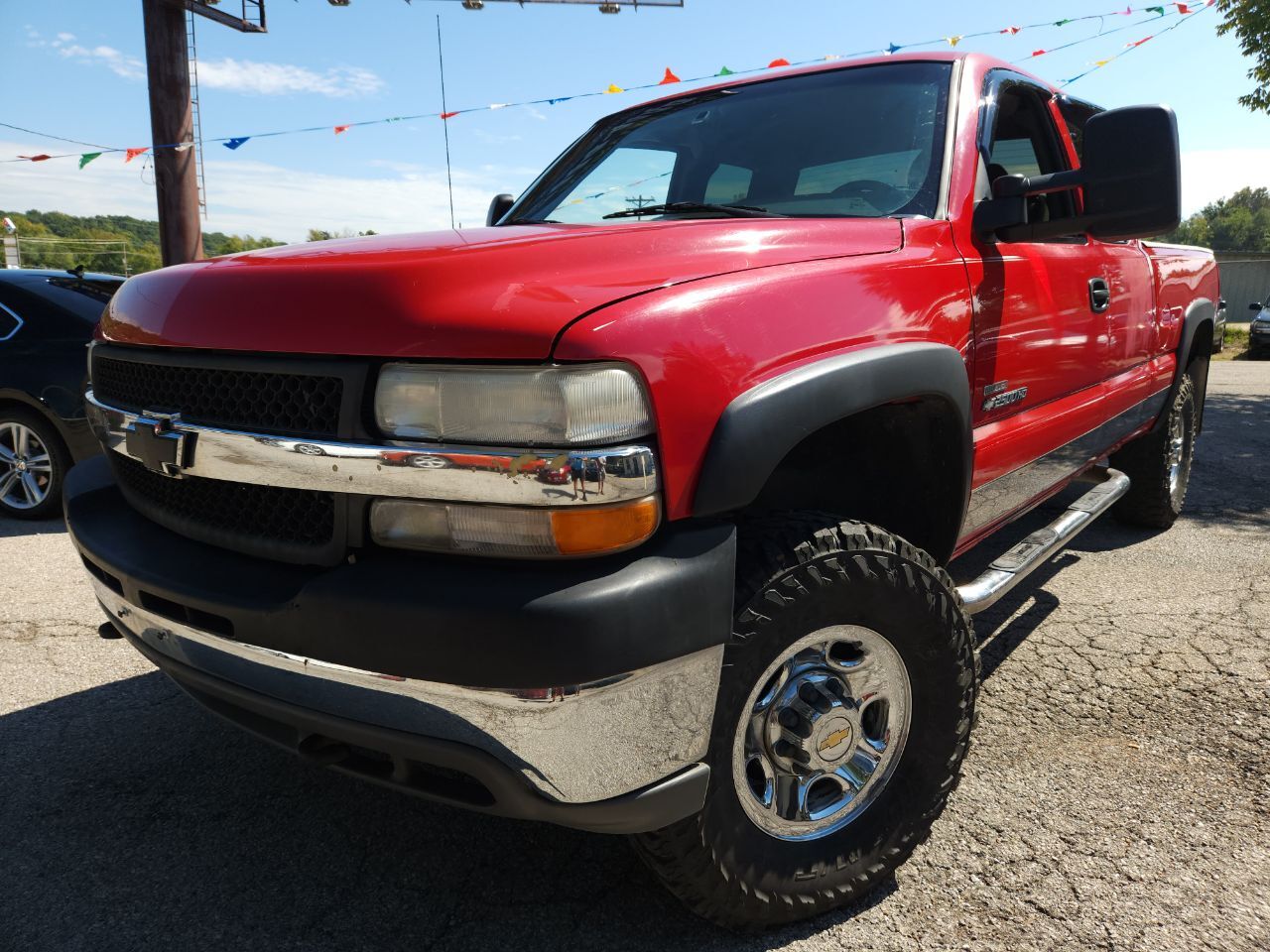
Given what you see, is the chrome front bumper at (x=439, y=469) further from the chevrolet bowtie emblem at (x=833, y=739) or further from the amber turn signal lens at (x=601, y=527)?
the chevrolet bowtie emblem at (x=833, y=739)

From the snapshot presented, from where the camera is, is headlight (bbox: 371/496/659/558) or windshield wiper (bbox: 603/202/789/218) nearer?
headlight (bbox: 371/496/659/558)

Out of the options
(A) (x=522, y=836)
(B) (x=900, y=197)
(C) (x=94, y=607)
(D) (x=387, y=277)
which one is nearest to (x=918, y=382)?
(B) (x=900, y=197)

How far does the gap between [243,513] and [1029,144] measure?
2796 millimetres

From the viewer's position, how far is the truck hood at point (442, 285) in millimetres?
1371

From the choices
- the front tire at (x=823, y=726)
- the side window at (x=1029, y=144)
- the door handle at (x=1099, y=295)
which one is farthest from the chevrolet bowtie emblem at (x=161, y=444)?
the door handle at (x=1099, y=295)

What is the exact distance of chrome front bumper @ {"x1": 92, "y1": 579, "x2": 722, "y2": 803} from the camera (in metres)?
1.33

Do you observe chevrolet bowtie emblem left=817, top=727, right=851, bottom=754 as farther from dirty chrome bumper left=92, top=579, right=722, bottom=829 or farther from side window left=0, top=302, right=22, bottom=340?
side window left=0, top=302, right=22, bottom=340

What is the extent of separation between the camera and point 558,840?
209 cm

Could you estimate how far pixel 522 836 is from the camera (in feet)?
6.91

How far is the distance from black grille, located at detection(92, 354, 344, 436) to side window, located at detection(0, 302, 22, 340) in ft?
13.0

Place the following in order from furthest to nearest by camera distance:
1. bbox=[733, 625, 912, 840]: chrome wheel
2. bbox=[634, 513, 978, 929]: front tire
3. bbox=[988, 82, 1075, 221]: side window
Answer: bbox=[988, 82, 1075, 221]: side window
bbox=[733, 625, 912, 840]: chrome wheel
bbox=[634, 513, 978, 929]: front tire

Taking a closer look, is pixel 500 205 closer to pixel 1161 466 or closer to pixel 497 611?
pixel 497 611

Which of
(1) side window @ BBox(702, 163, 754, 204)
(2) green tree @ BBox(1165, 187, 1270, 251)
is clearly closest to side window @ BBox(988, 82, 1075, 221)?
(1) side window @ BBox(702, 163, 754, 204)

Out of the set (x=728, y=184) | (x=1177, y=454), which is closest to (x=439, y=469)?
(x=728, y=184)
